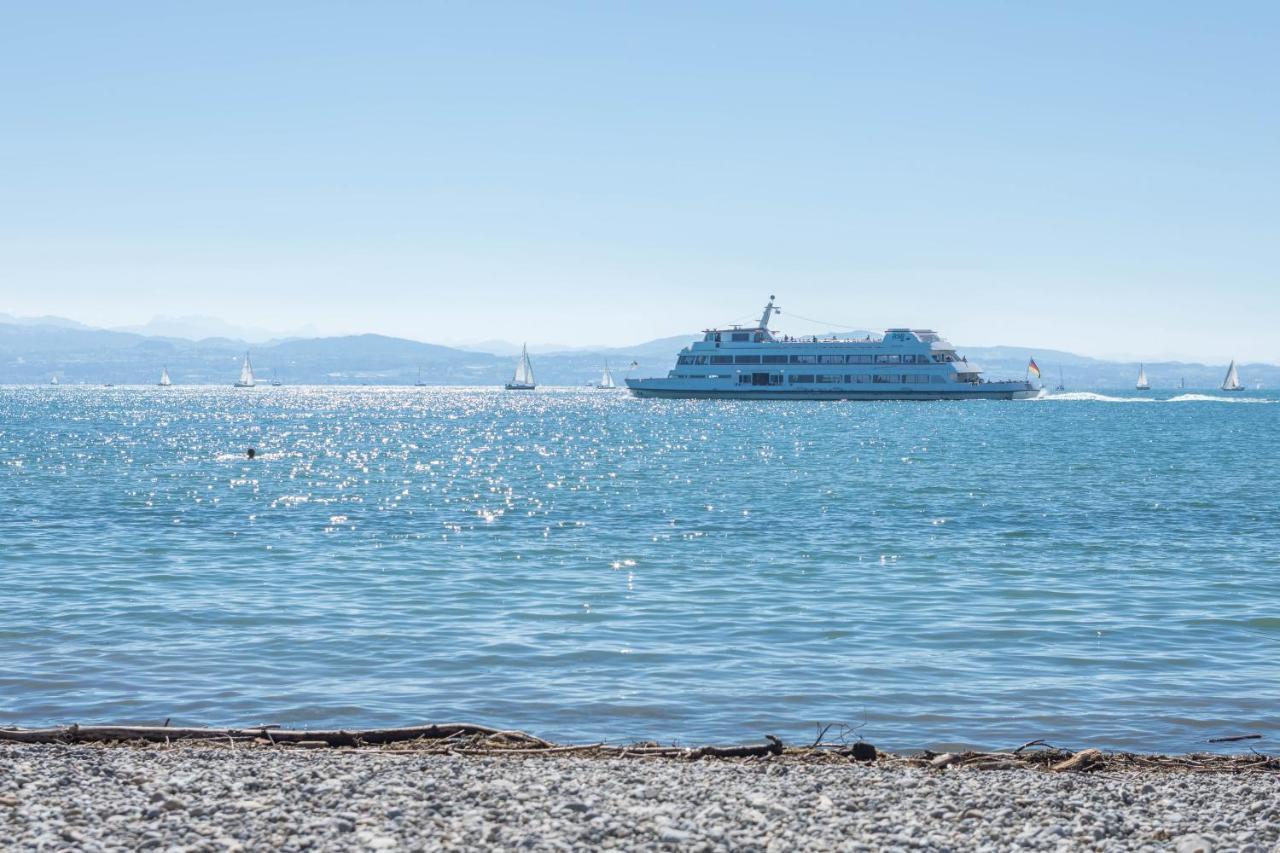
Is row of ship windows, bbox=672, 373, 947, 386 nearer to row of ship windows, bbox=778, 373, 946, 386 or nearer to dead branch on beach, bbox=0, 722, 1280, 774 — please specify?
row of ship windows, bbox=778, 373, 946, 386

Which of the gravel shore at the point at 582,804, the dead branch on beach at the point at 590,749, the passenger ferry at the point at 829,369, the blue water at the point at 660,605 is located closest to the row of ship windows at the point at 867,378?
the passenger ferry at the point at 829,369

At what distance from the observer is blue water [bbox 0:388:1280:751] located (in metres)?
14.9

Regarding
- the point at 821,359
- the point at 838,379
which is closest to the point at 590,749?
the point at 838,379

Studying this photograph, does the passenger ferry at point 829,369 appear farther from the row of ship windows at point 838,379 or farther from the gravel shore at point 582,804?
the gravel shore at point 582,804

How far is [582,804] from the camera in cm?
946

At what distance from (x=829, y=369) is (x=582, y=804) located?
157 metres

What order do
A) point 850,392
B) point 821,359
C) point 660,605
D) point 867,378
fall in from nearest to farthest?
point 660,605, point 867,378, point 850,392, point 821,359

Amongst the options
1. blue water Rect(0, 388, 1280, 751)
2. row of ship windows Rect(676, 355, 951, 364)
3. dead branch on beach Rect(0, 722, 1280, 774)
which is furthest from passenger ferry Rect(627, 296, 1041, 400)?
dead branch on beach Rect(0, 722, 1280, 774)

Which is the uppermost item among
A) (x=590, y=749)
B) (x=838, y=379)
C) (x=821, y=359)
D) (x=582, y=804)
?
(x=821, y=359)

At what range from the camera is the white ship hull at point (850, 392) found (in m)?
162

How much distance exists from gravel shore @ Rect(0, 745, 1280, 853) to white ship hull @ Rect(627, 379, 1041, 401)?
153403 millimetres

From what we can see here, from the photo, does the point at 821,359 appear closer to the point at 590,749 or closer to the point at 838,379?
the point at 838,379

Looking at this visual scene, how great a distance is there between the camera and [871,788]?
10.4 m

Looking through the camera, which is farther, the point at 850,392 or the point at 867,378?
the point at 850,392
